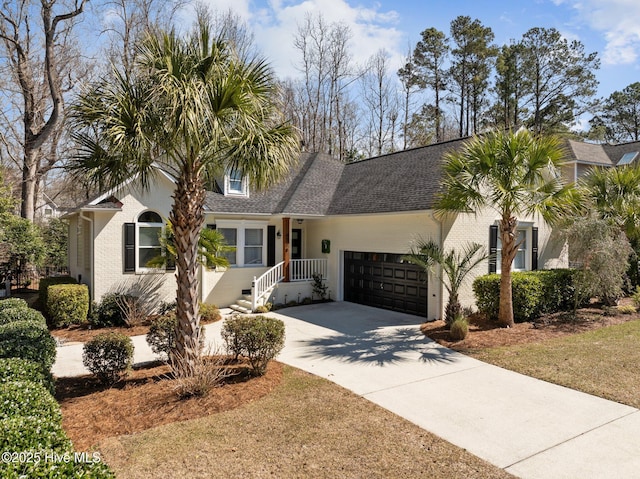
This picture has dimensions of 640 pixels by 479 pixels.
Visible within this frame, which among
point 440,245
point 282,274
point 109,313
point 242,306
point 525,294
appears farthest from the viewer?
point 282,274

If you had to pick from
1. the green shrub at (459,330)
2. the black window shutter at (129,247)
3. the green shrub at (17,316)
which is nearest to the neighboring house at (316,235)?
the black window shutter at (129,247)

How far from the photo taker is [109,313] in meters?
12.4

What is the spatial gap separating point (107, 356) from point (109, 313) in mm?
6279

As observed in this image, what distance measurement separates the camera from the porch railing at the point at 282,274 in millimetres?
14336

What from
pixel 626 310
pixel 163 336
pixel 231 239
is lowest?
pixel 626 310

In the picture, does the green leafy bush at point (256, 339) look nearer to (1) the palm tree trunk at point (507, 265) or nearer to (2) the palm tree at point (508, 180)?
(2) the palm tree at point (508, 180)

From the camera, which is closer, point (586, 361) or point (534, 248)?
point (586, 361)

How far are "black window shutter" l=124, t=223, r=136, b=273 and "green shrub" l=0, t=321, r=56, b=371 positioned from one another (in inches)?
253

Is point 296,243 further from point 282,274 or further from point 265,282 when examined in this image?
point 265,282

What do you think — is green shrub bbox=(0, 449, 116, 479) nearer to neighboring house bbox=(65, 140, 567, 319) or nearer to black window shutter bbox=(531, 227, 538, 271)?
neighboring house bbox=(65, 140, 567, 319)

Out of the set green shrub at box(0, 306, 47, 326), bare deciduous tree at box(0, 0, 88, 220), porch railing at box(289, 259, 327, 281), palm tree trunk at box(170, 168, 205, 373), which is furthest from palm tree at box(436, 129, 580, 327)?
bare deciduous tree at box(0, 0, 88, 220)

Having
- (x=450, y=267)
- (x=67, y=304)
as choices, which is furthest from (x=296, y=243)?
(x=67, y=304)

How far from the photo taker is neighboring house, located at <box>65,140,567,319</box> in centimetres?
1292

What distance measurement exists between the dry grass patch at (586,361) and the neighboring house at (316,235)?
133 inches
